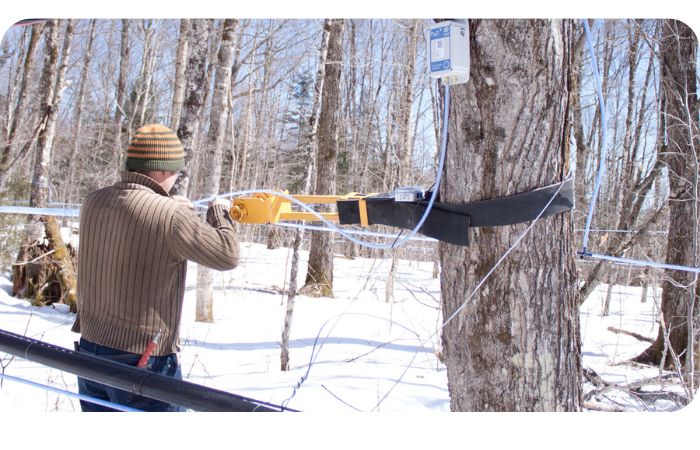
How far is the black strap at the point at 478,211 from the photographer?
1.79 m

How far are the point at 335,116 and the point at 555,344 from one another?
25.9ft

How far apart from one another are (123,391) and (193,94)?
182 inches

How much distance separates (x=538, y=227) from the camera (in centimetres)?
184

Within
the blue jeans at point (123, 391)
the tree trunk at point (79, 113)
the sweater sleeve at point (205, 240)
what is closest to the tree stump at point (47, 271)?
the blue jeans at point (123, 391)

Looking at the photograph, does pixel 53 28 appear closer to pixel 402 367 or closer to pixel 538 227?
pixel 402 367

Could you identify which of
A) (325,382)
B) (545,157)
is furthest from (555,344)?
(325,382)

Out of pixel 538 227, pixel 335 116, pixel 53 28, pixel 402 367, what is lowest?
pixel 402 367

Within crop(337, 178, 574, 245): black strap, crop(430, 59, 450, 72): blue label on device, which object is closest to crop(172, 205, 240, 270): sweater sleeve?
crop(337, 178, 574, 245): black strap

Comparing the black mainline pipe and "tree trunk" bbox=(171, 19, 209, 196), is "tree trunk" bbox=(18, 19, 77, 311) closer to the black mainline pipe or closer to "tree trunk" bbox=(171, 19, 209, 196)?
"tree trunk" bbox=(171, 19, 209, 196)

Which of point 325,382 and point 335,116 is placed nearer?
point 325,382

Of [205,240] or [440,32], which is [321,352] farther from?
[440,32]

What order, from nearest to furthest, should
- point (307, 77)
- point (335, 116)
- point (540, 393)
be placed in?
point (540, 393) → point (335, 116) → point (307, 77)

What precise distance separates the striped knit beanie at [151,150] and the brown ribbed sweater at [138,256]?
9 cm

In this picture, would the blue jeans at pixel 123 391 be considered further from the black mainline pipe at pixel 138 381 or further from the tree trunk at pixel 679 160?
the tree trunk at pixel 679 160
